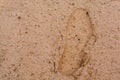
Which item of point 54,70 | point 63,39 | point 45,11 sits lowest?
point 54,70

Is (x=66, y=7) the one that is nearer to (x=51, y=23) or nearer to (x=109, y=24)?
(x=51, y=23)

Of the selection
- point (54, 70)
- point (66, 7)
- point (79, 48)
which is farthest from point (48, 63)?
point (66, 7)

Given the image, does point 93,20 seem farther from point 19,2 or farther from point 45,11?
point 19,2

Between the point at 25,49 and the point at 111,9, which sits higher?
the point at 111,9

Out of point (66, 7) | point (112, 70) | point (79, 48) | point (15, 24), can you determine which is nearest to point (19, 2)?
point (15, 24)

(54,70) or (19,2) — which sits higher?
(19,2)

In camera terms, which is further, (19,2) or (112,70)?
(19,2)
